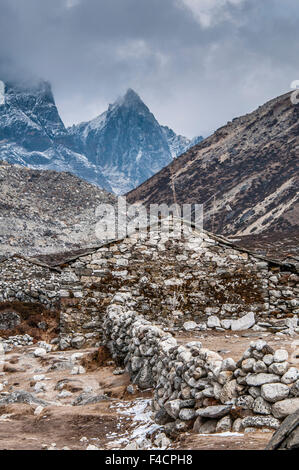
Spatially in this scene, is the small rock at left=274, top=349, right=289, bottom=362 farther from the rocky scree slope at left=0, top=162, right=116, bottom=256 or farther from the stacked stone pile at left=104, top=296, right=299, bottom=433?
the rocky scree slope at left=0, top=162, right=116, bottom=256

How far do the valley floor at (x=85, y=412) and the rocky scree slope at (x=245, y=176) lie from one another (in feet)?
144

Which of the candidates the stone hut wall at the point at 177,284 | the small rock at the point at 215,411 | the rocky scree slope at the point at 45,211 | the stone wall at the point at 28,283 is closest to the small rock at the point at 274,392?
the small rock at the point at 215,411

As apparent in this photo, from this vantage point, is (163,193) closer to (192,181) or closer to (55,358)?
(192,181)

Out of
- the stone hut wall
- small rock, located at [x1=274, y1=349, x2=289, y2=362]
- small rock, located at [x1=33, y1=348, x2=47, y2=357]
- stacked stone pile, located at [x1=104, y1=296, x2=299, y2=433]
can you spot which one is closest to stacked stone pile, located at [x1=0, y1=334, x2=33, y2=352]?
small rock, located at [x1=33, y1=348, x2=47, y2=357]

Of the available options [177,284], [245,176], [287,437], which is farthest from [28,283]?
[245,176]

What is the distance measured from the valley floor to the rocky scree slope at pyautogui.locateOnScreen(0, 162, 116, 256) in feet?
98.9

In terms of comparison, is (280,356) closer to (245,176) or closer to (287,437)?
(287,437)

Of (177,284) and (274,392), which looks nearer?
(274,392)

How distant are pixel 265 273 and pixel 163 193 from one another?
8339 centimetres

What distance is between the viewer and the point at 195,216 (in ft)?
242

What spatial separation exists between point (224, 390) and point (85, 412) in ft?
8.60

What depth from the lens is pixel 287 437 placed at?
2.70m

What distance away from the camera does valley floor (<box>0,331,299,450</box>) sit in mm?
4074

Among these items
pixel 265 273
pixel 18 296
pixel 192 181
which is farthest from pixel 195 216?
pixel 265 273
